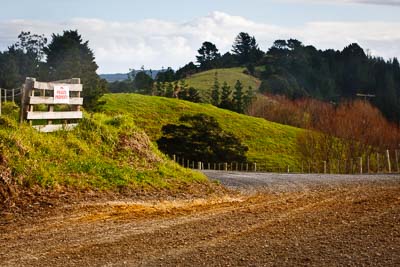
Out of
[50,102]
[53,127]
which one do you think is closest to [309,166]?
[53,127]

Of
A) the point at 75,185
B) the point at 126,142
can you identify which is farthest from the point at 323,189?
the point at 75,185

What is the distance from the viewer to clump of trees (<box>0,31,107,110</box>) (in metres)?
61.2

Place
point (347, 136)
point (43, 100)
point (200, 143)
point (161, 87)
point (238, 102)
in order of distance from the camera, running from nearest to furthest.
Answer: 1. point (43, 100)
2. point (200, 143)
3. point (347, 136)
4. point (238, 102)
5. point (161, 87)

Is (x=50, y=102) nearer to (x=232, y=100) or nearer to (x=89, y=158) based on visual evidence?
(x=89, y=158)

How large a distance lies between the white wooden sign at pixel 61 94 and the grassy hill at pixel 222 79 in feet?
444

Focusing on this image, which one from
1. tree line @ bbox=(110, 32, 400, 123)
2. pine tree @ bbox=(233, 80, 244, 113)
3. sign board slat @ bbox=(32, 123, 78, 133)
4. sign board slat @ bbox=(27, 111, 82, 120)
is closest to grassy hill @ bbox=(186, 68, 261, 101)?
tree line @ bbox=(110, 32, 400, 123)

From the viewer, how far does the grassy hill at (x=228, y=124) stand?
277ft

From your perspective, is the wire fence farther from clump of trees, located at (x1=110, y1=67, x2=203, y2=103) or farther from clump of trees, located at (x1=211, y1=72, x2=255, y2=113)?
clump of trees, located at (x1=110, y1=67, x2=203, y2=103)

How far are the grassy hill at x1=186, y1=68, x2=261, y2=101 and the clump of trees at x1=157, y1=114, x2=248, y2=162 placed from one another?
8241 cm

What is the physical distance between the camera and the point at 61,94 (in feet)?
64.1

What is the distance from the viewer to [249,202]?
1603 centimetres

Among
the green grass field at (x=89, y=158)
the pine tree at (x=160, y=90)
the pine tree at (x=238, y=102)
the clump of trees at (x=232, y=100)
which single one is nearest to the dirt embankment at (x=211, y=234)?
the green grass field at (x=89, y=158)

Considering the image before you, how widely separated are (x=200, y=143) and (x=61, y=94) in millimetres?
50888

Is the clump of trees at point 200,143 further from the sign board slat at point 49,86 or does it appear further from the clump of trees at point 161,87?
the clump of trees at point 161,87
